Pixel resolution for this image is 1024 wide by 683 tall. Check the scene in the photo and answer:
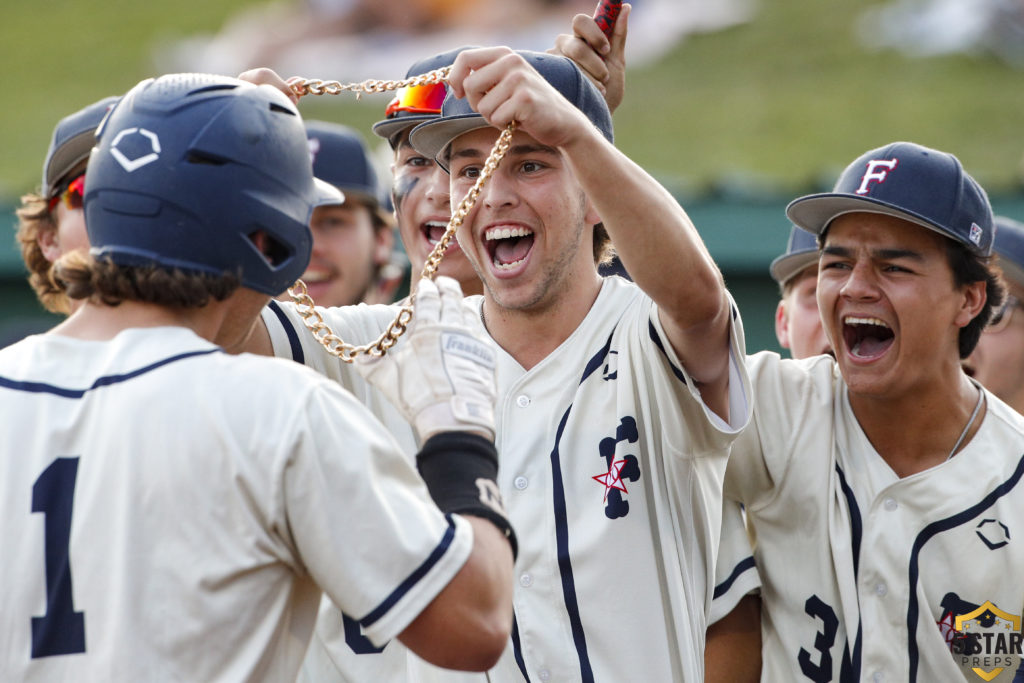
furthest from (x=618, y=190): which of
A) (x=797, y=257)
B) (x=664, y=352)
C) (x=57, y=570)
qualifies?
(x=797, y=257)

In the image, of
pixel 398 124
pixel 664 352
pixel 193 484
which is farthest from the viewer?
pixel 398 124

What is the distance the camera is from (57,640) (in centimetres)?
190

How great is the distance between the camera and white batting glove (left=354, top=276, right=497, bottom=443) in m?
2.12

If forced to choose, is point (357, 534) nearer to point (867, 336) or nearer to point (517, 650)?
point (517, 650)

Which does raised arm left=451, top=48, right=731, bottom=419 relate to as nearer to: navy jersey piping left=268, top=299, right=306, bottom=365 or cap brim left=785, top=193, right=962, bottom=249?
navy jersey piping left=268, top=299, right=306, bottom=365

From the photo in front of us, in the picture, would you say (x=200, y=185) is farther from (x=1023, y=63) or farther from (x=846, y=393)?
(x=1023, y=63)

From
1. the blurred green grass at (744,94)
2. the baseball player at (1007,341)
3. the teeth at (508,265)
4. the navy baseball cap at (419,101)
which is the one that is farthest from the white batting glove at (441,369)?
the blurred green grass at (744,94)

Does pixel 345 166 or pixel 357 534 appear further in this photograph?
pixel 345 166

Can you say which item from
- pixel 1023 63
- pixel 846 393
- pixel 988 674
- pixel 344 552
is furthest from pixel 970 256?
pixel 1023 63

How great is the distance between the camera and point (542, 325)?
304 cm

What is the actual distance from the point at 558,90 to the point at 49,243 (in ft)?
6.37

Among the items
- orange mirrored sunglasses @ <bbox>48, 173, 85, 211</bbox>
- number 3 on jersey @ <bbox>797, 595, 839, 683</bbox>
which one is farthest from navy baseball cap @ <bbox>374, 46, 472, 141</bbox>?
number 3 on jersey @ <bbox>797, 595, 839, 683</bbox>

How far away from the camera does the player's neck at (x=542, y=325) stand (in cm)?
303

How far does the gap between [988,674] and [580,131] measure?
1885 millimetres
